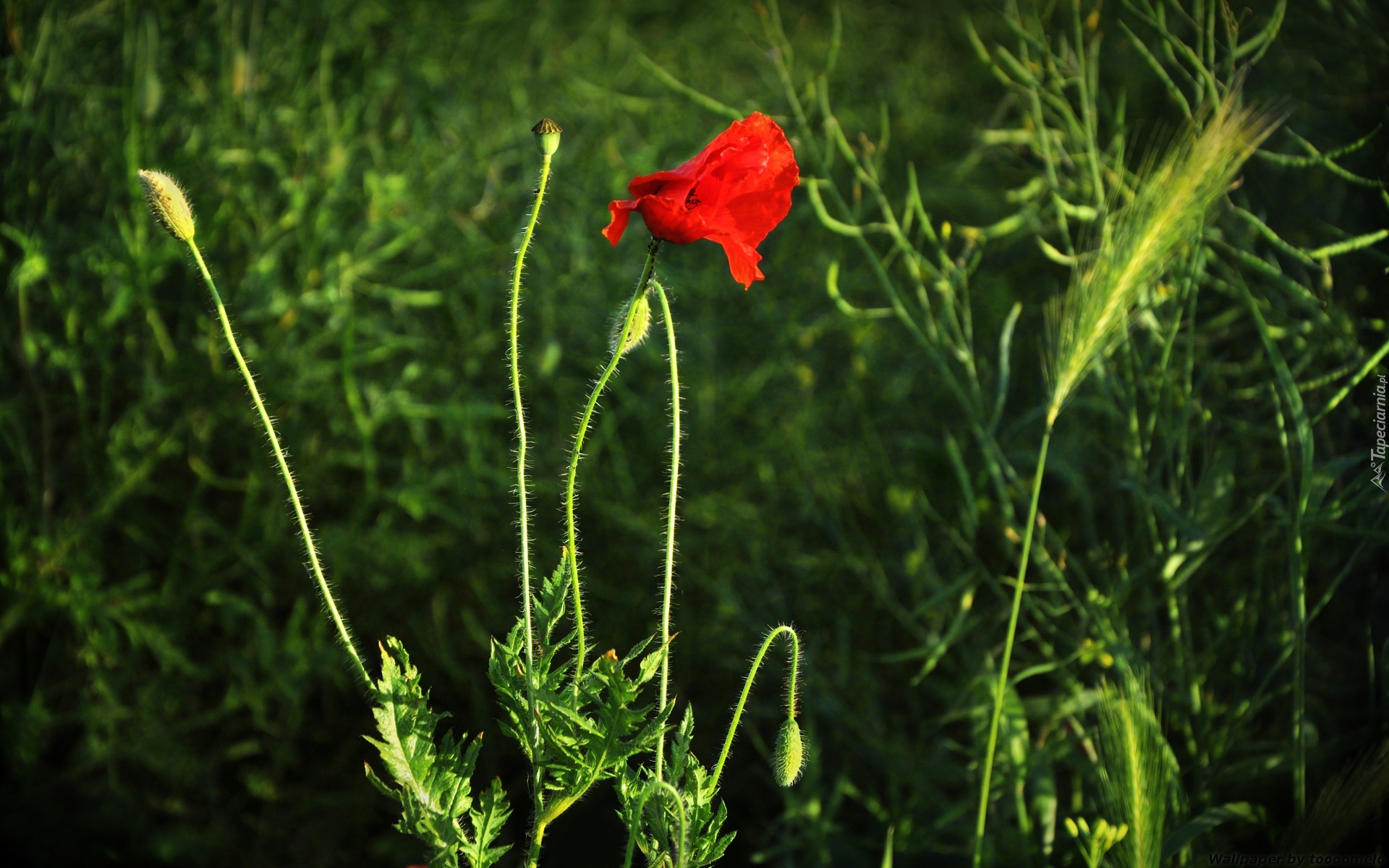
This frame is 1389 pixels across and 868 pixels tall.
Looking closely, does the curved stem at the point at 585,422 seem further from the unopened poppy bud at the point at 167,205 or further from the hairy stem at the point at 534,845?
→ the unopened poppy bud at the point at 167,205

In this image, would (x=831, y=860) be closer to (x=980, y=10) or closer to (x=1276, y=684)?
(x=1276, y=684)

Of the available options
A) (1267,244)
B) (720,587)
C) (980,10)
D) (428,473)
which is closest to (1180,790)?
(720,587)

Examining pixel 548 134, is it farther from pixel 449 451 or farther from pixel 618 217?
pixel 449 451

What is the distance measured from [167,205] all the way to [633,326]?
Result: 232 mm

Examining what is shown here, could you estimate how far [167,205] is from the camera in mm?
505

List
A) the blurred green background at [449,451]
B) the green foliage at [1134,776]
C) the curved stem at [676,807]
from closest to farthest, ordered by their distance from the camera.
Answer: the curved stem at [676,807], the green foliage at [1134,776], the blurred green background at [449,451]

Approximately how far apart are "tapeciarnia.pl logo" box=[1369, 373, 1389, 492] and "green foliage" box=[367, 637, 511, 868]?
2.39 ft

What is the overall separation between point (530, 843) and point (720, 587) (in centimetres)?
62

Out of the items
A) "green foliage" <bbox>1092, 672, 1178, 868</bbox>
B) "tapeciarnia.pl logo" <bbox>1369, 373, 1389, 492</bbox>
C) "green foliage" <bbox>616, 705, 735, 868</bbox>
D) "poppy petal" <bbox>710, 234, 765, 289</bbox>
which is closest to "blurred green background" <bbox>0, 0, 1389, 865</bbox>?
"tapeciarnia.pl logo" <bbox>1369, 373, 1389, 492</bbox>

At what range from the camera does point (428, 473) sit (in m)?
1.29

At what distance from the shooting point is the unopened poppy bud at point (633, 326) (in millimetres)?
522

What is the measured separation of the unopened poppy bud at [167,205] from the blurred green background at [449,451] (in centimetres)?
60

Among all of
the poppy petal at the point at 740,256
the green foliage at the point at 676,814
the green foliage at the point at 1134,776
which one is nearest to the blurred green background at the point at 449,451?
the green foliage at the point at 1134,776

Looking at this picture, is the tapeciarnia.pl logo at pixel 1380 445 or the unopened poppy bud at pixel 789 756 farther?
the tapeciarnia.pl logo at pixel 1380 445
